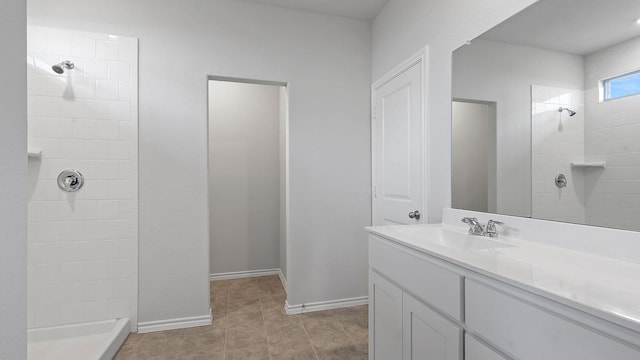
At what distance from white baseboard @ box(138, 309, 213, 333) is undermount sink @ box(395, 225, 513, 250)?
5.95ft

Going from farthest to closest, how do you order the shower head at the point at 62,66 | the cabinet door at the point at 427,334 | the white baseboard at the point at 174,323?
the white baseboard at the point at 174,323, the shower head at the point at 62,66, the cabinet door at the point at 427,334

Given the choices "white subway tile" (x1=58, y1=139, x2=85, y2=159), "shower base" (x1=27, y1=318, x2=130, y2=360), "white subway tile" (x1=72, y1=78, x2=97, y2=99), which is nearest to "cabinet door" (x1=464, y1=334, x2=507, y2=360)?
"shower base" (x1=27, y1=318, x2=130, y2=360)

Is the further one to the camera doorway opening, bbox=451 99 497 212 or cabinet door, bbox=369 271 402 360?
doorway opening, bbox=451 99 497 212

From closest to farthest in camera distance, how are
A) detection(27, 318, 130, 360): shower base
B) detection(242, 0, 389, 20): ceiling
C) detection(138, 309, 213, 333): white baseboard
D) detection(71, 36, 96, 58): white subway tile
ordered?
1. detection(27, 318, 130, 360): shower base
2. detection(71, 36, 96, 58): white subway tile
3. detection(138, 309, 213, 333): white baseboard
4. detection(242, 0, 389, 20): ceiling

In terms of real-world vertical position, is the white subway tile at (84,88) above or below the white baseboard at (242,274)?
above

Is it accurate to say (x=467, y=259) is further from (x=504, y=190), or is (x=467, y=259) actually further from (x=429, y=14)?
(x=429, y=14)

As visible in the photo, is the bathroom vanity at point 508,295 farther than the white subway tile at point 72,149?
No

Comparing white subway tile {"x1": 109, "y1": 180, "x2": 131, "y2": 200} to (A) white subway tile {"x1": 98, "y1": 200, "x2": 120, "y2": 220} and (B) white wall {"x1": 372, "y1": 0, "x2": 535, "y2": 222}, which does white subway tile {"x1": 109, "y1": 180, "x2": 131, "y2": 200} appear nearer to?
(A) white subway tile {"x1": 98, "y1": 200, "x2": 120, "y2": 220}

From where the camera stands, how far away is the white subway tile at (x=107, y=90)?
2.14 m

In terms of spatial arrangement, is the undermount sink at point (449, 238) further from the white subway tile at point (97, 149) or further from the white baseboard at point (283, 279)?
the white subway tile at point (97, 149)

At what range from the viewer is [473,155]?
1.66m

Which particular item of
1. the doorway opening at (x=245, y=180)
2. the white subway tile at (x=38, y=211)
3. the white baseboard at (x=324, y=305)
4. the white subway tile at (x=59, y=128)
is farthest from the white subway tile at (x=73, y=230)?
the white baseboard at (x=324, y=305)

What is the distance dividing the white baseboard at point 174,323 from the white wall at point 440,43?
1.96 metres

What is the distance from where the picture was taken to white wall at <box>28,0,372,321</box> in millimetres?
2236
